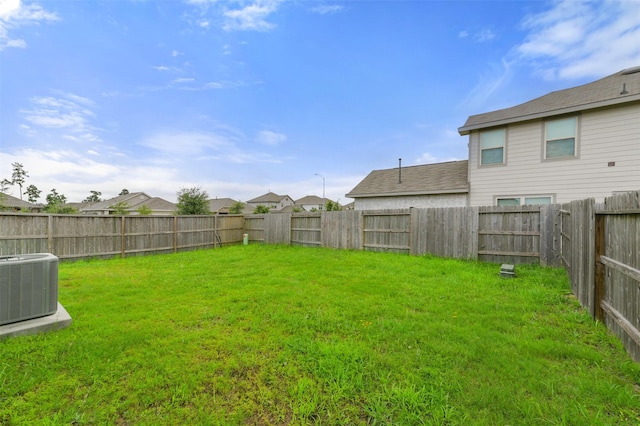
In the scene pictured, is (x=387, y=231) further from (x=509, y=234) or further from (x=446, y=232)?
(x=509, y=234)

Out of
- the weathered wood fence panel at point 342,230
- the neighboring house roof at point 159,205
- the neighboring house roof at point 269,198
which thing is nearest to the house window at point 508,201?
the weathered wood fence panel at point 342,230

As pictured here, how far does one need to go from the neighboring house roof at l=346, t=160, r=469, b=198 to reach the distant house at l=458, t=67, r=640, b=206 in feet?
3.08

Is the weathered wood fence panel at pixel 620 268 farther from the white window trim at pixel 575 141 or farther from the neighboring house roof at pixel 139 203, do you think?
the neighboring house roof at pixel 139 203

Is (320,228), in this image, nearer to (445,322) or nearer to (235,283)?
(235,283)

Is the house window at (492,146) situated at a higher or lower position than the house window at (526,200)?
higher

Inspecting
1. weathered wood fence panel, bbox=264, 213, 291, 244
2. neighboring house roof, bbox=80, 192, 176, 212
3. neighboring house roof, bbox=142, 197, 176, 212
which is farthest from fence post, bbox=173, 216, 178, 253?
neighboring house roof, bbox=142, 197, 176, 212

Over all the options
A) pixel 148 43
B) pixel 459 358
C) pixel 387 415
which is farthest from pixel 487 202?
pixel 148 43

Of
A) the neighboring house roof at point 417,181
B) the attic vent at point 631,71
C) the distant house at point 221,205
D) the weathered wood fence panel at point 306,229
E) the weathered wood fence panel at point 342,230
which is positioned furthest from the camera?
the distant house at point 221,205

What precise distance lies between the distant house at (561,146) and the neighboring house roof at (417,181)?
3.08ft

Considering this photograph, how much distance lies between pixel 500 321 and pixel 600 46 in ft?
38.0

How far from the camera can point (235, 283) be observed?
5.69 m

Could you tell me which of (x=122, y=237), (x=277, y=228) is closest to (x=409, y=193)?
(x=277, y=228)

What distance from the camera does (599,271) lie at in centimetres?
339

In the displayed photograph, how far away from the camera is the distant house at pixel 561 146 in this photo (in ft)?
26.0
